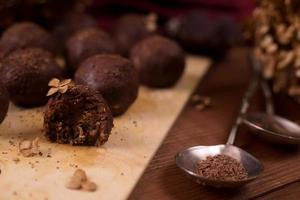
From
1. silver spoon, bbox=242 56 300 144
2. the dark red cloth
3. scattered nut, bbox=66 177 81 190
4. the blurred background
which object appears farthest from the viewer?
the dark red cloth

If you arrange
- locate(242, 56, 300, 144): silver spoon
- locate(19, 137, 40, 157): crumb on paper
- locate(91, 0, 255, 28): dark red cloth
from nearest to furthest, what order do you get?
locate(19, 137, 40, 157): crumb on paper < locate(242, 56, 300, 144): silver spoon < locate(91, 0, 255, 28): dark red cloth

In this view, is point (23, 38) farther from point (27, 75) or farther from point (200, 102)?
point (200, 102)

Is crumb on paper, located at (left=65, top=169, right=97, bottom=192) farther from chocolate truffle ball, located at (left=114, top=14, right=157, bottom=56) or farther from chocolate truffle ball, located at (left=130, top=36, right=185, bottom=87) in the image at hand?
chocolate truffle ball, located at (left=114, top=14, right=157, bottom=56)

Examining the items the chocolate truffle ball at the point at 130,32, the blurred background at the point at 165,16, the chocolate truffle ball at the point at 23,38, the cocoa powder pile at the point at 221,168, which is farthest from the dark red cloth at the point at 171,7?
the cocoa powder pile at the point at 221,168

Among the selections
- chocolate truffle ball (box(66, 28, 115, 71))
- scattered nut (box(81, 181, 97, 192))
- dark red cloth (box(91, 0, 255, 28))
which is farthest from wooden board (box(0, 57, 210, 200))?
dark red cloth (box(91, 0, 255, 28))

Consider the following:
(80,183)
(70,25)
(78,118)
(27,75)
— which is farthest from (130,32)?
(80,183)

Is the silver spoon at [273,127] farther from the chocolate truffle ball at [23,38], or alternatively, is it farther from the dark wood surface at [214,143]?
the chocolate truffle ball at [23,38]
